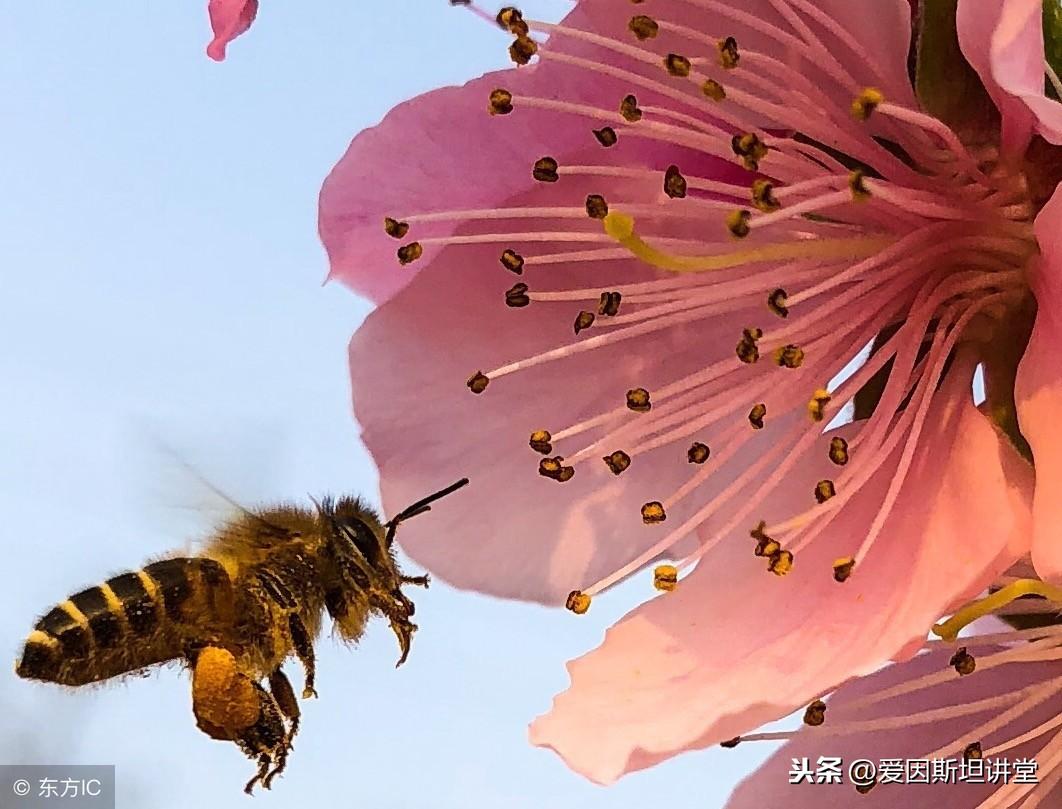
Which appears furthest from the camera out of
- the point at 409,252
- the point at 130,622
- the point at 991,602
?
the point at 130,622

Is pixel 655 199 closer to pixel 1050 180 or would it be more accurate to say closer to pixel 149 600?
pixel 1050 180

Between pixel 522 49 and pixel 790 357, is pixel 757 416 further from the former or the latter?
pixel 522 49

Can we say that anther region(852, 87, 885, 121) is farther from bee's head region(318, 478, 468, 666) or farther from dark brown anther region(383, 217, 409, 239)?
bee's head region(318, 478, 468, 666)

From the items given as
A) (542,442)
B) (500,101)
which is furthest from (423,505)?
(500,101)

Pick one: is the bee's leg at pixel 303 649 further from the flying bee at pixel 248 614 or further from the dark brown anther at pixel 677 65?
the dark brown anther at pixel 677 65

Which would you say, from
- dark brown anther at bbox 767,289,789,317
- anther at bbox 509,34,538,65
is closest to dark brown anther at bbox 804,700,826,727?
dark brown anther at bbox 767,289,789,317
